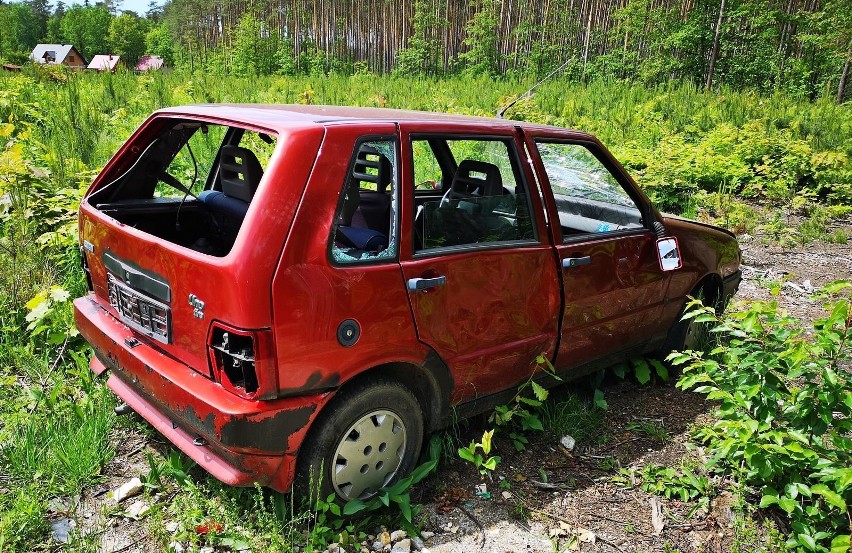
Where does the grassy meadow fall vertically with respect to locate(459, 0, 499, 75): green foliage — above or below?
below

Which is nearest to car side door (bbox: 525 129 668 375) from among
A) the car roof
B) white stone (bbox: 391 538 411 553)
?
the car roof

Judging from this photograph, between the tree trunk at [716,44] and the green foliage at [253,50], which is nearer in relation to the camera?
the tree trunk at [716,44]

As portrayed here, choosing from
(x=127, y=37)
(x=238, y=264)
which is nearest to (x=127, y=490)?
(x=238, y=264)

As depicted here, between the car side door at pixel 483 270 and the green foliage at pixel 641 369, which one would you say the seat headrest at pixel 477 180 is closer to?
the car side door at pixel 483 270

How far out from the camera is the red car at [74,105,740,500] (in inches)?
89.0

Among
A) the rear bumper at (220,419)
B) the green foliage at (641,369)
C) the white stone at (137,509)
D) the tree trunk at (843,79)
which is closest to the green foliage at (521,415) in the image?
the green foliage at (641,369)

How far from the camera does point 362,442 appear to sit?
8.55 feet

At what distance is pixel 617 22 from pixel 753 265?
48.0 ft

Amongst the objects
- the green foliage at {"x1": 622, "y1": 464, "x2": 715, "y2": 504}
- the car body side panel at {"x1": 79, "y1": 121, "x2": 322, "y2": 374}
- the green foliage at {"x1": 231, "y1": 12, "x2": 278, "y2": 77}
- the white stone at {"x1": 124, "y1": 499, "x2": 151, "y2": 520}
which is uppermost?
the green foliage at {"x1": 231, "y1": 12, "x2": 278, "y2": 77}

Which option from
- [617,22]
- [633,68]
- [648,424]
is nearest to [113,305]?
[648,424]

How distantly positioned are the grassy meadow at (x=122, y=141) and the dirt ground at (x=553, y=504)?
15 centimetres

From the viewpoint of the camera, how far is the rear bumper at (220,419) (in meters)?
2.24

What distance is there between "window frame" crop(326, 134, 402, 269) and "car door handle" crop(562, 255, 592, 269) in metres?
1.04

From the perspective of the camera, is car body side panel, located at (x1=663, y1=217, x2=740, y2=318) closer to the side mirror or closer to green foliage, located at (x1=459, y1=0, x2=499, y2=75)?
the side mirror
